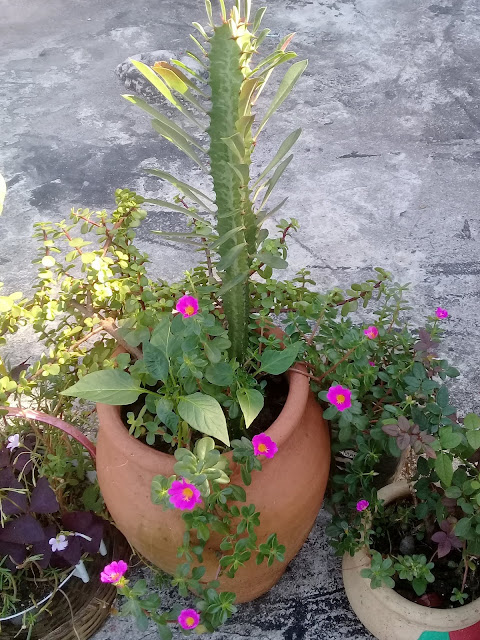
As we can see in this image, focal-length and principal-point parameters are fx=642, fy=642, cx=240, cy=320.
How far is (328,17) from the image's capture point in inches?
153

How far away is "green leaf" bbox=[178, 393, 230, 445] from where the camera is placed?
114 centimetres

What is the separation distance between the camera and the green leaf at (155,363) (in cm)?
122

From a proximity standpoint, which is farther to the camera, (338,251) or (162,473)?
(338,251)

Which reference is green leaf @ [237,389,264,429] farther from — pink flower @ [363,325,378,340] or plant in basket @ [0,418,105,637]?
plant in basket @ [0,418,105,637]

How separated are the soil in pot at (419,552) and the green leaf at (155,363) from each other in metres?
0.63

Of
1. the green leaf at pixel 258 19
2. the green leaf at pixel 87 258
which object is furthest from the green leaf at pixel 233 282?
the green leaf at pixel 258 19

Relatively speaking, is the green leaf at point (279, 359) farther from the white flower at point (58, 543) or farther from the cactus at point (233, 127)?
the white flower at point (58, 543)

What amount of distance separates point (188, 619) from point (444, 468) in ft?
1.79

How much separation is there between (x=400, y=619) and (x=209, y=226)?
943mm

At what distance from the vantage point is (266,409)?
57.7 inches

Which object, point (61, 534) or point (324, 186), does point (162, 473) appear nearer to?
point (61, 534)

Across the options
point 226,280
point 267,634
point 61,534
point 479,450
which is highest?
point 226,280

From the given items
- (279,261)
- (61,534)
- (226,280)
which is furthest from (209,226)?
(61,534)

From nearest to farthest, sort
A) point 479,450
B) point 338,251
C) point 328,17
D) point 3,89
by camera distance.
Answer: point 479,450
point 338,251
point 3,89
point 328,17
